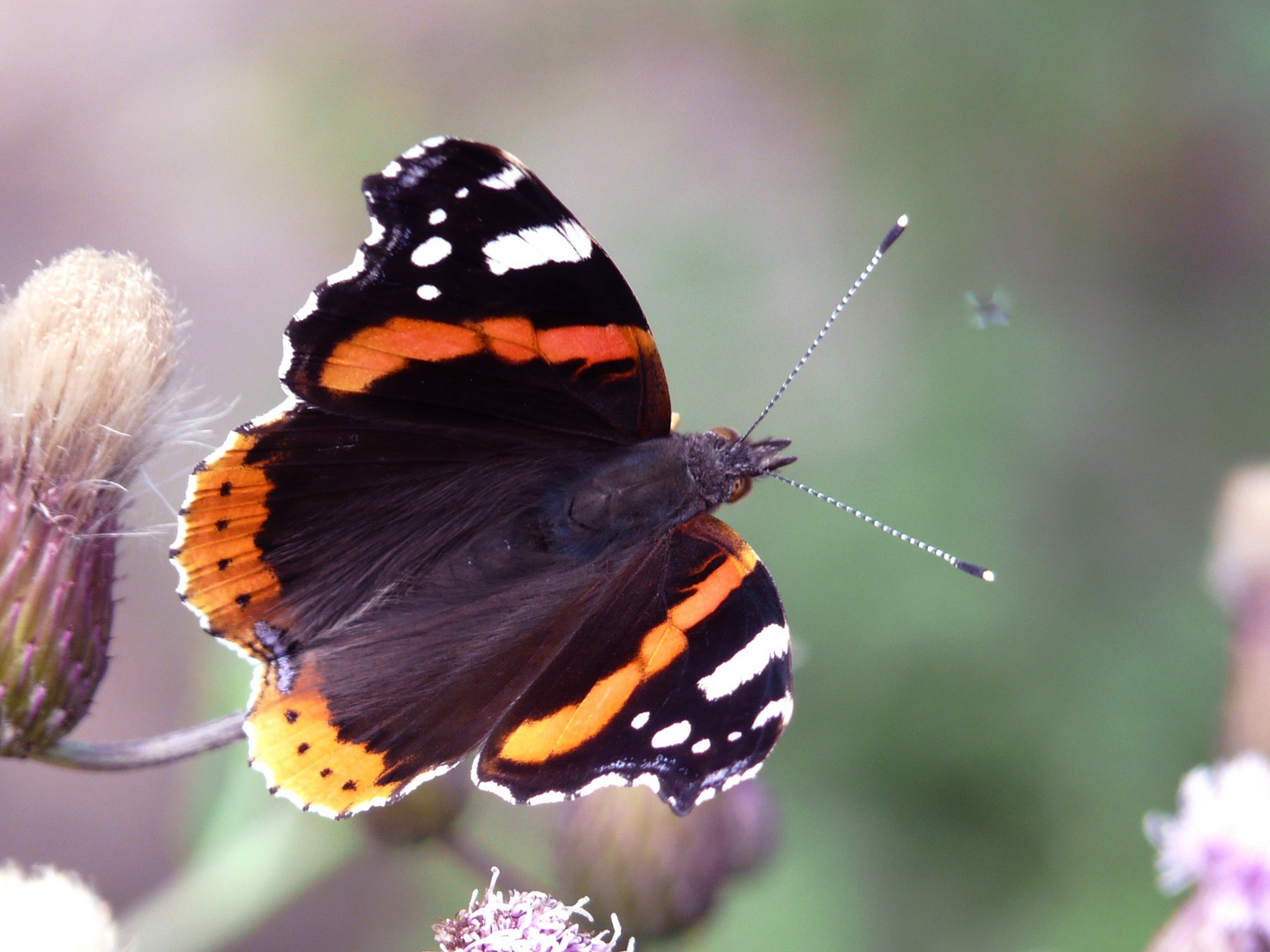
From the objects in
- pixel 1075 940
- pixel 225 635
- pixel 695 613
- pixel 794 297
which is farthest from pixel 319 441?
pixel 794 297

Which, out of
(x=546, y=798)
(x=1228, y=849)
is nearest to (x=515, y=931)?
(x=546, y=798)

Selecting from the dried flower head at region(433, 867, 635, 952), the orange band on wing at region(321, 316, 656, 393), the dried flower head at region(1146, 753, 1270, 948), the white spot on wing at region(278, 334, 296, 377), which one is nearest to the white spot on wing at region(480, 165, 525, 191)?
the orange band on wing at region(321, 316, 656, 393)

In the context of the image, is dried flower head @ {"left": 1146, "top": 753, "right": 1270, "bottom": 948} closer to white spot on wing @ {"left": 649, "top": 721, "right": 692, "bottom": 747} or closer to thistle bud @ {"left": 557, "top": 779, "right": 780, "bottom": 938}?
thistle bud @ {"left": 557, "top": 779, "right": 780, "bottom": 938}

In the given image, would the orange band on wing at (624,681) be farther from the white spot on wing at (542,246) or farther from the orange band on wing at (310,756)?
the white spot on wing at (542,246)

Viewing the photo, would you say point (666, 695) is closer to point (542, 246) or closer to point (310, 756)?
point (310, 756)

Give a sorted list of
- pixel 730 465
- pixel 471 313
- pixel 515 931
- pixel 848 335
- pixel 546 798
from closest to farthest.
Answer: pixel 515 931 → pixel 546 798 → pixel 471 313 → pixel 730 465 → pixel 848 335
